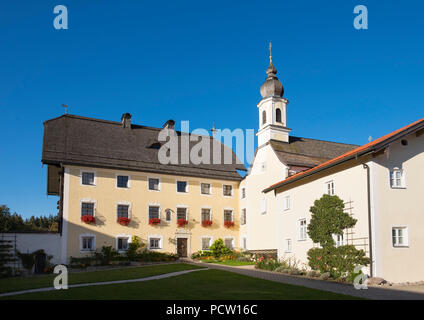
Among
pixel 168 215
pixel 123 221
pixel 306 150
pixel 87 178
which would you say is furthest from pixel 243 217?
pixel 87 178

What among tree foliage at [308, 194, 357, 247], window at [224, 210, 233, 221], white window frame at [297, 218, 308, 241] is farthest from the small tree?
window at [224, 210, 233, 221]

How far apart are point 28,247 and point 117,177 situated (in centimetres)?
782

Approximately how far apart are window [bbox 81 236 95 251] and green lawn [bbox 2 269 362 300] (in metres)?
14.6

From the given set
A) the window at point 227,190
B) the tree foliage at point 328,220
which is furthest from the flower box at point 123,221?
the tree foliage at point 328,220

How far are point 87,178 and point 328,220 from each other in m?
18.4

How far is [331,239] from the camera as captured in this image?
63.0 ft

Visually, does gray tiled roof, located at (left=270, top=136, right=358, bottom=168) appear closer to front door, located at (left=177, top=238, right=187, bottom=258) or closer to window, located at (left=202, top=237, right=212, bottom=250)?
window, located at (left=202, top=237, right=212, bottom=250)

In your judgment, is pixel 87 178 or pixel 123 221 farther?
pixel 123 221

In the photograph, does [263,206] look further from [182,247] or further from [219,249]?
[182,247]

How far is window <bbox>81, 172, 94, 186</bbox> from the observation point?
30705 mm

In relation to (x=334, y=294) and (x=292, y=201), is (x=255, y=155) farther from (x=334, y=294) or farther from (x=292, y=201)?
(x=334, y=294)

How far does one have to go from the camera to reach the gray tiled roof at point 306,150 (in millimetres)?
30781

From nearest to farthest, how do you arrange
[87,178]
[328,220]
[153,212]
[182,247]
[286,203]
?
[328,220]
[286,203]
[87,178]
[153,212]
[182,247]

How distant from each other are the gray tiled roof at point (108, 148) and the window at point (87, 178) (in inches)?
30.8
